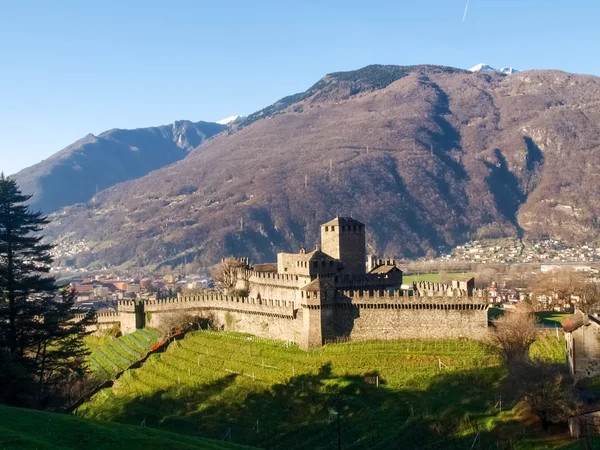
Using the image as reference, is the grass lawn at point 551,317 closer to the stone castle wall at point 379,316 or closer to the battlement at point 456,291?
the battlement at point 456,291

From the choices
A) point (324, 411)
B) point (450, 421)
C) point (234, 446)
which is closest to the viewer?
point (234, 446)

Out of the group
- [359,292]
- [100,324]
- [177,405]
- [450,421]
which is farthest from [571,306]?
[100,324]

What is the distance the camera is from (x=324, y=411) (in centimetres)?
4788

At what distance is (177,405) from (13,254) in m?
15.4

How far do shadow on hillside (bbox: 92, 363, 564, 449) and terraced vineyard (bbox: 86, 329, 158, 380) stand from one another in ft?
39.8

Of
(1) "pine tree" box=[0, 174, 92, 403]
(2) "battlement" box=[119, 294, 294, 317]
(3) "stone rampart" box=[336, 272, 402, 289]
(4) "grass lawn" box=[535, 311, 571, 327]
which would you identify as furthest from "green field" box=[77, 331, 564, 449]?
(3) "stone rampart" box=[336, 272, 402, 289]

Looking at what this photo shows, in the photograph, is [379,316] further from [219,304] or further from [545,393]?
[219,304]

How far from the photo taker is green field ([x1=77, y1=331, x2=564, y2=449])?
4319 centimetres

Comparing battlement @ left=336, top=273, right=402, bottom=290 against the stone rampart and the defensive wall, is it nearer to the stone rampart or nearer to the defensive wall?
the stone rampart

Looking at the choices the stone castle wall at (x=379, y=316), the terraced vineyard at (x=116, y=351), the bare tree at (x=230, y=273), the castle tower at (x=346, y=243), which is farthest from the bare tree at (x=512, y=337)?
the bare tree at (x=230, y=273)

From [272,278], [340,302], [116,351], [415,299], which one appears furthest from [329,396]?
[116,351]

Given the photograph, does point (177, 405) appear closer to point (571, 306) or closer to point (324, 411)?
point (324, 411)

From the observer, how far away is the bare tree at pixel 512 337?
1885 inches

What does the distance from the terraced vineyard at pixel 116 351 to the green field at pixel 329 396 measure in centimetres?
572
